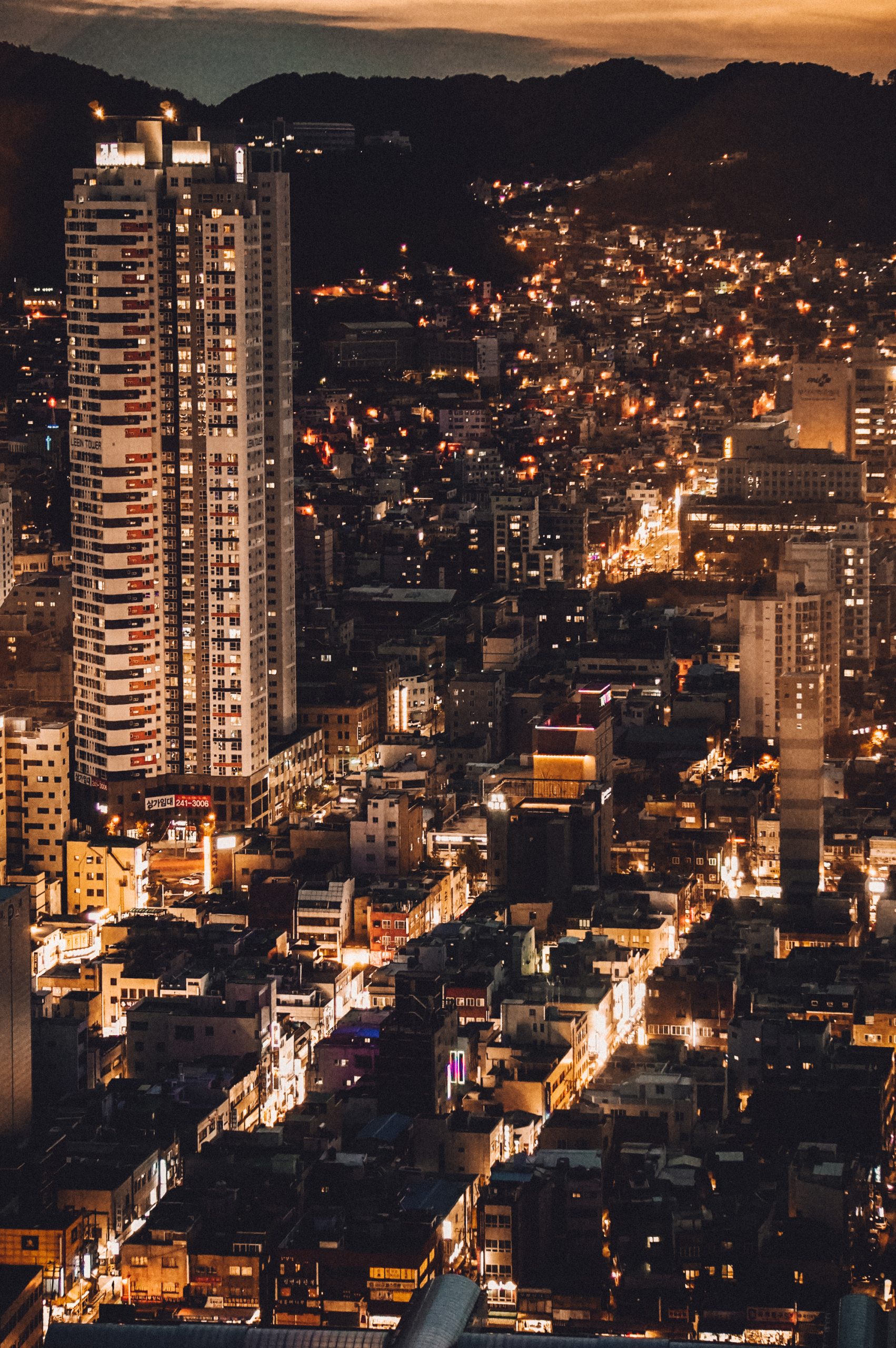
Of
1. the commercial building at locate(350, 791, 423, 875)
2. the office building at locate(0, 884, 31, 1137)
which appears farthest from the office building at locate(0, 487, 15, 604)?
the office building at locate(0, 884, 31, 1137)

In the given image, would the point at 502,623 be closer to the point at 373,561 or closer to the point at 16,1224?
the point at 373,561

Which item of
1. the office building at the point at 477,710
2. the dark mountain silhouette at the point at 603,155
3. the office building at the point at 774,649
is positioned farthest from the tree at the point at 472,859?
the dark mountain silhouette at the point at 603,155

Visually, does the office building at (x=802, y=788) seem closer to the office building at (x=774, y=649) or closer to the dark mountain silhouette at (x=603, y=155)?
the office building at (x=774, y=649)

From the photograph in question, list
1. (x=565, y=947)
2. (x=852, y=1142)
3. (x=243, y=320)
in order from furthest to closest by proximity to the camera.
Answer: (x=243, y=320) → (x=565, y=947) → (x=852, y=1142)

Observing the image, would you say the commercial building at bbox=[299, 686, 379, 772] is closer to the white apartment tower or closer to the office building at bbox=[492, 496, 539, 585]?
the white apartment tower

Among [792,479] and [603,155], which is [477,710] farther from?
[603,155]

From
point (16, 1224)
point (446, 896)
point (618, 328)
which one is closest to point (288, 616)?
point (446, 896)
